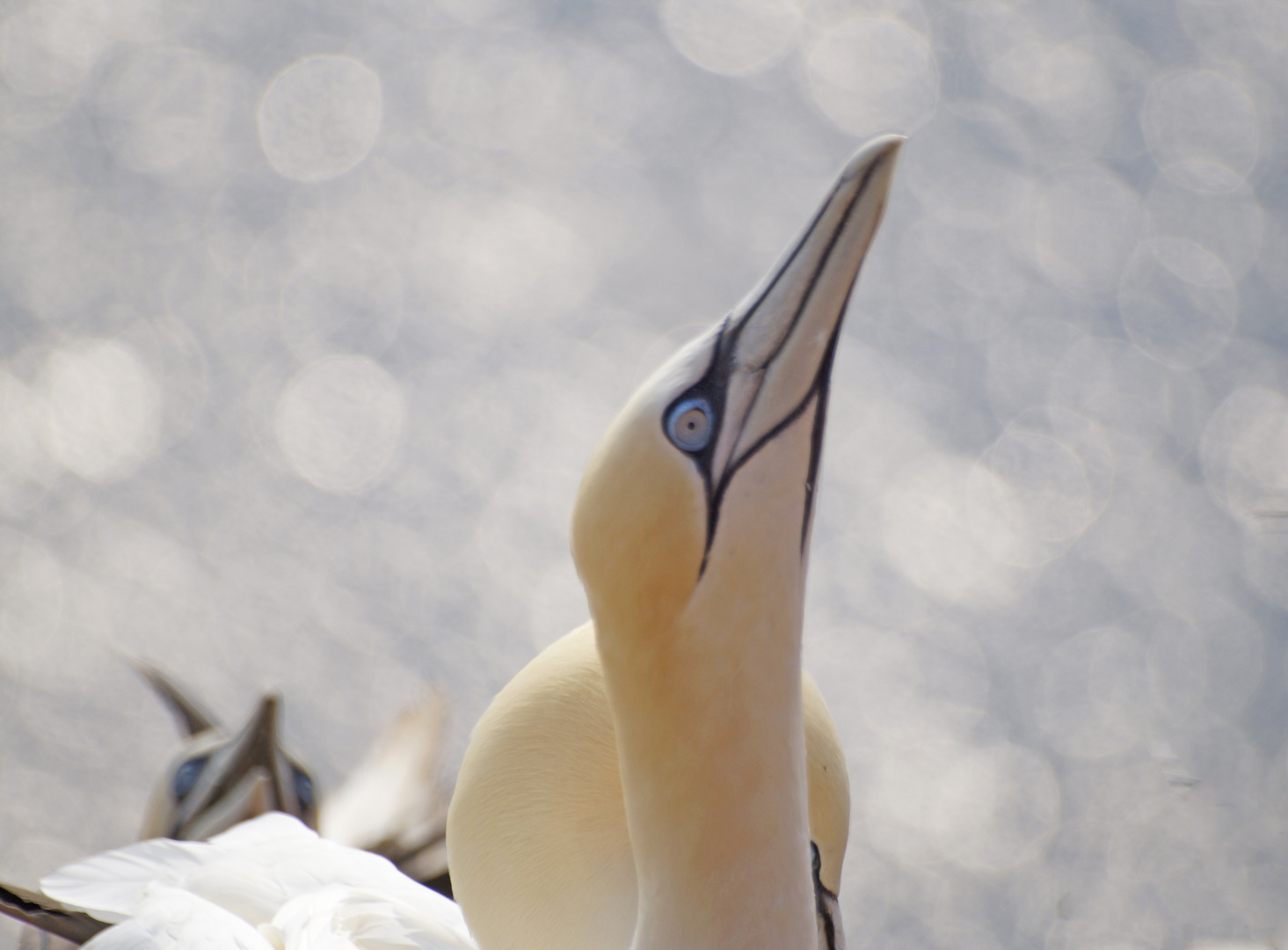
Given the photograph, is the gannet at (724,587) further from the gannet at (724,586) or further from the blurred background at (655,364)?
the blurred background at (655,364)

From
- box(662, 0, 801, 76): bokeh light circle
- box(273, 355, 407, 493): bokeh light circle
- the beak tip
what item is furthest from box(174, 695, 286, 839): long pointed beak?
box(662, 0, 801, 76): bokeh light circle

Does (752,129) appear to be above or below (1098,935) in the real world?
above

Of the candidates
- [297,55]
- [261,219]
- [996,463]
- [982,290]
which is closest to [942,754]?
[996,463]

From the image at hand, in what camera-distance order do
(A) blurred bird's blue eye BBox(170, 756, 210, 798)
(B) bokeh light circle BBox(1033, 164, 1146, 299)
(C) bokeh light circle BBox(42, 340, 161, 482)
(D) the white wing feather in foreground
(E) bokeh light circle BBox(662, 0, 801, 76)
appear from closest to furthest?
(D) the white wing feather in foreground → (A) blurred bird's blue eye BBox(170, 756, 210, 798) → (C) bokeh light circle BBox(42, 340, 161, 482) → (B) bokeh light circle BBox(1033, 164, 1146, 299) → (E) bokeh light circle BBox(662, 0, 801, 76)

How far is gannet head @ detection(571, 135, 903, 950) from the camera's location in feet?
3.96

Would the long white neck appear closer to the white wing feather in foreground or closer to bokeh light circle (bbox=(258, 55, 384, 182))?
the white wing feather in foreground

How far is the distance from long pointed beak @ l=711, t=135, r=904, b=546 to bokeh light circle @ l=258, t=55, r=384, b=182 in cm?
479

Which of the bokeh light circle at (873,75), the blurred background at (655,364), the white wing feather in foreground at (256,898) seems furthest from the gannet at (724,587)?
the bokeh light circle at (873,75)

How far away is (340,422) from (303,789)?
2182mm

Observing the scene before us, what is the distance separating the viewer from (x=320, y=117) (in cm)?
601

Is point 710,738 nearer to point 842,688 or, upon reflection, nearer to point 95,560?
point 842,688

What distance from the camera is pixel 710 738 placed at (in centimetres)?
124

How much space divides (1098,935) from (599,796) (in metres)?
2.28

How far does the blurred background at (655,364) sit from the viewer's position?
360cm
